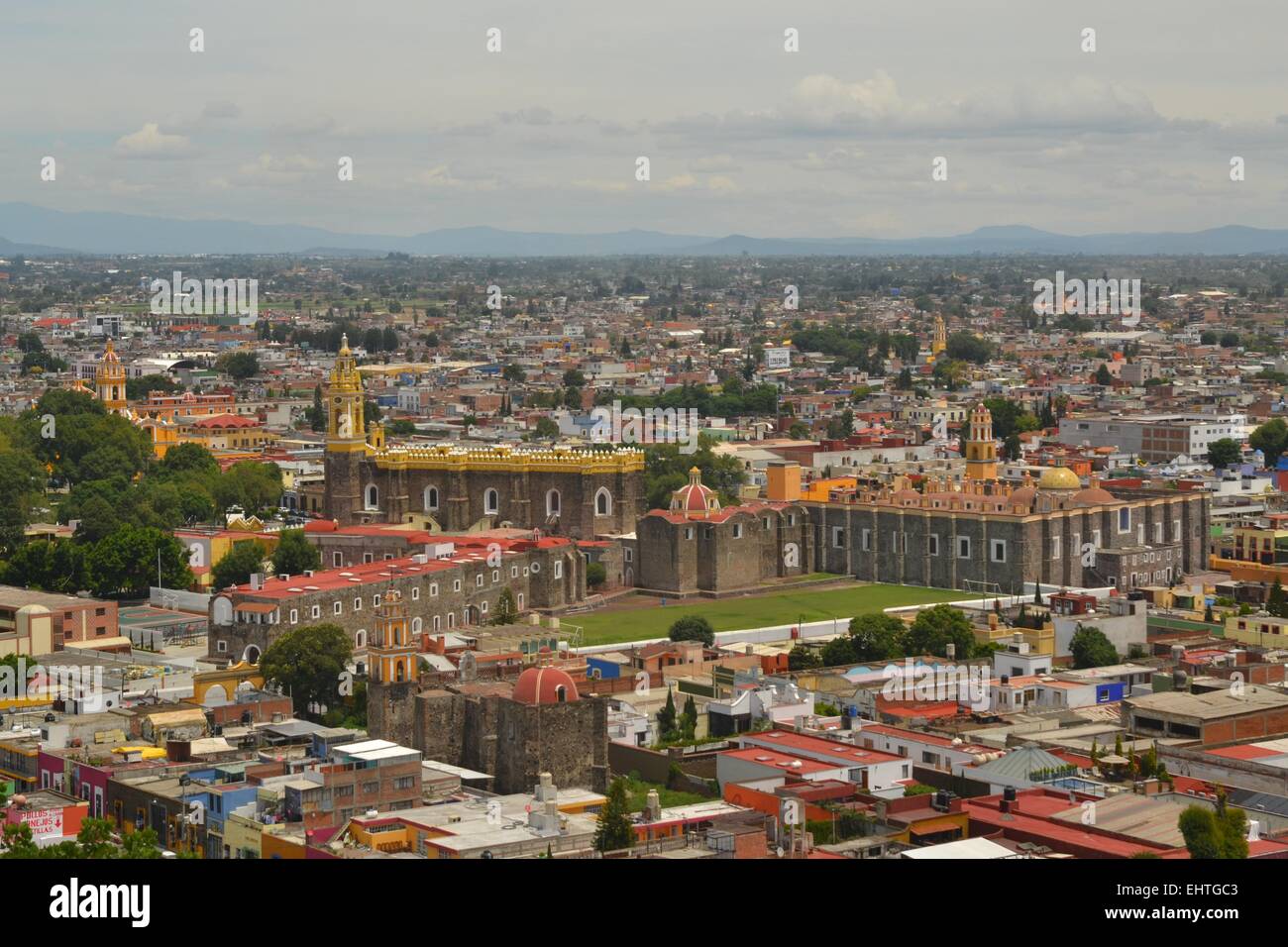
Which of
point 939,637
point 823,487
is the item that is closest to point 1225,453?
point 823,487

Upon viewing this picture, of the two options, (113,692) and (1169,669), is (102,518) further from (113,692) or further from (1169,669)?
(1169,669)

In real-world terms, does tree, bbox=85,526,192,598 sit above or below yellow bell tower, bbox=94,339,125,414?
below

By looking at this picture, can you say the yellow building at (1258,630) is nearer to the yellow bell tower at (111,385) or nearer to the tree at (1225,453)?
the tree at (1225,453)

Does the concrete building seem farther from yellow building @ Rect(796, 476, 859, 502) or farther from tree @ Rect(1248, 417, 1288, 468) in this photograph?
tree @ Rect(1248, 417, 1288, 468)

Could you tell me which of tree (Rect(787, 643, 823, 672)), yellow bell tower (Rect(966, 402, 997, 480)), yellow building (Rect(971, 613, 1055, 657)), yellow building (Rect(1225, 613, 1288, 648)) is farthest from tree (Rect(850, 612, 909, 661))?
yellow bell tower (Rect(966, 402, 997, 480))
